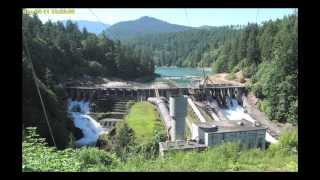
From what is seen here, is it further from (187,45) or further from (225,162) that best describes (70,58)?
(225,162)

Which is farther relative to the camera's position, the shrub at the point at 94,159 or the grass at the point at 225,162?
the shrub at the point at 94,159

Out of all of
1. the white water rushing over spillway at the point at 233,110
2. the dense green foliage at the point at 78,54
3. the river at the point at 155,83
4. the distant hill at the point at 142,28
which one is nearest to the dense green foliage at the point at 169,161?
the river at the point at 155,83

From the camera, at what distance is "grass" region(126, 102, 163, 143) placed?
552 inches

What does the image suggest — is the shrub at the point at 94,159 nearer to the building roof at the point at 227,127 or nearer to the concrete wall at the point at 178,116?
the building roof at the point at 227,127

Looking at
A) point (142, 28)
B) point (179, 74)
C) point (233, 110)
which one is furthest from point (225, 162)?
point (142, 28)

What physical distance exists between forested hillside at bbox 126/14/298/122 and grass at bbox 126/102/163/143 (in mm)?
3588

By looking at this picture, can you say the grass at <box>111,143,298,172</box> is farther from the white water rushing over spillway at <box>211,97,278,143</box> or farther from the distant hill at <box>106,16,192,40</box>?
the distant hill at <box>106,16,192,40</box>

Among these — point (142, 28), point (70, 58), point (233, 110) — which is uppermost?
point (142, 28)

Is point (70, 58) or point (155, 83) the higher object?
point (70, 58)

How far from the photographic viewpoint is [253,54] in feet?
69.0

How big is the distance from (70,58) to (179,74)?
952 cm

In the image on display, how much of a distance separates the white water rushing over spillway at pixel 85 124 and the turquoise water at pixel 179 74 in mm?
7285

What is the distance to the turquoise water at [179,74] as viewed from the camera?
27234mm
